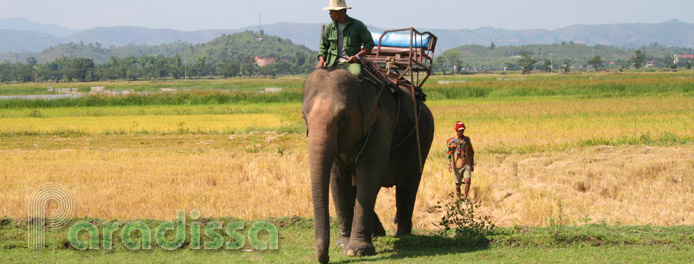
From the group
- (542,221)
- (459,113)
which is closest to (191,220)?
(542,221)

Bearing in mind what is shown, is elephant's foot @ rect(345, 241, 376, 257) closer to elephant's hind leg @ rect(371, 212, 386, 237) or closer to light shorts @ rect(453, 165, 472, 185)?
elephant's hind leg @ rect(371, 212, 386, 237)

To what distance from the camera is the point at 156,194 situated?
633 inches

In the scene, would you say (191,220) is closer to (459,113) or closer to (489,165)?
(489,165)

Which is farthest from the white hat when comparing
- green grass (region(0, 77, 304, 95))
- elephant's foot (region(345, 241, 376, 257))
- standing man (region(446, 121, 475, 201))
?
green grass (region(0, 77, 304, 95))

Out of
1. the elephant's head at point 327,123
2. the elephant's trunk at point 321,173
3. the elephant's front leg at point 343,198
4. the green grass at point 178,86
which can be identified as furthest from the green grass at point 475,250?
the green grass at point 178,86

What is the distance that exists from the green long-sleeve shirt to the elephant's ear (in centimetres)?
88

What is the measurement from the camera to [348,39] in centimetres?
959

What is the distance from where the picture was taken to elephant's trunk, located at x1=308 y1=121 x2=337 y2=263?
8.09m

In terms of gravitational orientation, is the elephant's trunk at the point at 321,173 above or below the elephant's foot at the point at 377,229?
above

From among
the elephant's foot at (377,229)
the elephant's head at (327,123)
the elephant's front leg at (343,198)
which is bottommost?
the elephant's foot at (377,229)

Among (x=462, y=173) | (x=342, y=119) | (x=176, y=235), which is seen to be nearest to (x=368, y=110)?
(x=342, y=119)

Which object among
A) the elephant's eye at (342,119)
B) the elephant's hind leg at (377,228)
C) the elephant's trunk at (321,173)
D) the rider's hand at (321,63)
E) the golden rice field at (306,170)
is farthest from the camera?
the golden rice field at (306,170)

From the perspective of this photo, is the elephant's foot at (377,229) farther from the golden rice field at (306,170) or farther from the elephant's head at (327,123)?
the elephant's head at (327,123)

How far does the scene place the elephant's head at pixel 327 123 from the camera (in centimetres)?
811
